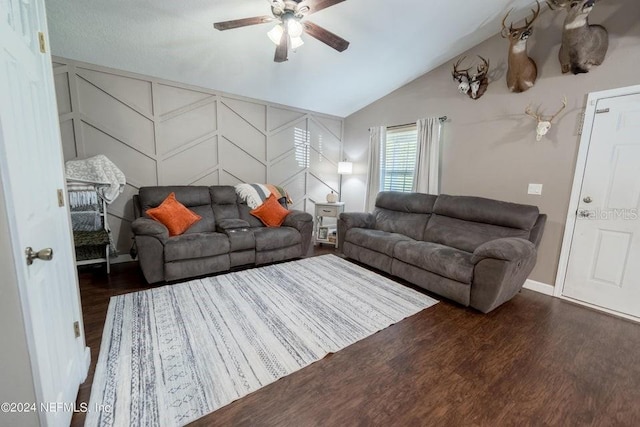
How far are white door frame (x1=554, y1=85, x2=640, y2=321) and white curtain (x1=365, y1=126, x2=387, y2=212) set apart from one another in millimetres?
2472

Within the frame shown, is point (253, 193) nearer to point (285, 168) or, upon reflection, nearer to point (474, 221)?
point (285, 168)

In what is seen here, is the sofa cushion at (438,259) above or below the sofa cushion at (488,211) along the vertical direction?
below

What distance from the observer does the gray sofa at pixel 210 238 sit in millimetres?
2625

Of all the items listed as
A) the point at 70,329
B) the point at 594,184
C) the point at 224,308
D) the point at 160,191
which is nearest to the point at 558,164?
the point at 594,184

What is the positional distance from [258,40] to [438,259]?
3038 mm

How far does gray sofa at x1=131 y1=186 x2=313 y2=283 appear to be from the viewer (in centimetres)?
262

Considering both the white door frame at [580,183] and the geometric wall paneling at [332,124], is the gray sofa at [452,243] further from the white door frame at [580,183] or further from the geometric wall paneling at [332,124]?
the geometric wall paneling at [332,124]

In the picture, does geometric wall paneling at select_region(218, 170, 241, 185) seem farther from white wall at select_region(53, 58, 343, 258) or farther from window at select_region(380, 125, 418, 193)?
window at select_region(380, 125, 418, 193)

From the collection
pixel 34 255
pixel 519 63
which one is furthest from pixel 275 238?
pixel 519 63

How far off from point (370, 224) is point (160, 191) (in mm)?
2812

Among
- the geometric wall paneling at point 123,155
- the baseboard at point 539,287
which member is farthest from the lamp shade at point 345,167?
the baseboard at point 539,287

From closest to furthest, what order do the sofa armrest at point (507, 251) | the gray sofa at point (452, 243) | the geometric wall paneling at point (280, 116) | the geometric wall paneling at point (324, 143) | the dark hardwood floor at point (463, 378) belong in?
the dark hardwood floor at point (463, 378), the sofa armrest at point (507, 251), the gray sofa at point (452, 243), the geometric wall paneling at point (280, 116), the geometric wall paneling at point (324, 143)

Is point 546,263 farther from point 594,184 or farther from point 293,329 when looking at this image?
point 293,329

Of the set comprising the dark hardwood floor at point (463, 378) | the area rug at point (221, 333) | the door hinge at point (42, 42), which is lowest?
the dark hardwood floor at point (463, 378)
